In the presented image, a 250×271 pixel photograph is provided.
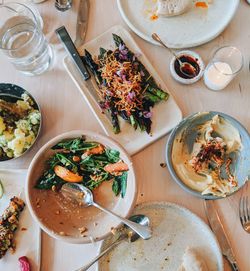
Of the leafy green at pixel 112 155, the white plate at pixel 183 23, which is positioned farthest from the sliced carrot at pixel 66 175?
the white plate at pixel 183 23

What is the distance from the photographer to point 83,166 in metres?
1.17

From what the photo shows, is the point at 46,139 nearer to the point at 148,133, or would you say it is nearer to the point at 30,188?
the point at 30,188

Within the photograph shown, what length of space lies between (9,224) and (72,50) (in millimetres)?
544

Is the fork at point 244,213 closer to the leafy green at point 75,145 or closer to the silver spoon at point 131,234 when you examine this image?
the silver spoon at point 131,234

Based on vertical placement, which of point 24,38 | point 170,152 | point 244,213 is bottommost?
point 244,213

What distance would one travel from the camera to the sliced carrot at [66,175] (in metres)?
1.14

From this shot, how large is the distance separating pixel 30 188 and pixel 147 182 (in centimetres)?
34

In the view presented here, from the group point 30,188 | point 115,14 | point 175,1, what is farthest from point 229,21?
point 30,188

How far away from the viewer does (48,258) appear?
117cm

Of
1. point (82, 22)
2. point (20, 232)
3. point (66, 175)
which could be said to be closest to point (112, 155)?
point (66, 175)

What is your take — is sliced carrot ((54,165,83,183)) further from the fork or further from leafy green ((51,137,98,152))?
the fork

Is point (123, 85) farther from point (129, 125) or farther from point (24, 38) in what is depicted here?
point (24, 38)

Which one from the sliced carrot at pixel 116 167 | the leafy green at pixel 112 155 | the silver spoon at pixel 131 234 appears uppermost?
the leafy green at pixel 112 155

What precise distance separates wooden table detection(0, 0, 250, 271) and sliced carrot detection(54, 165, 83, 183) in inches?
5.1
